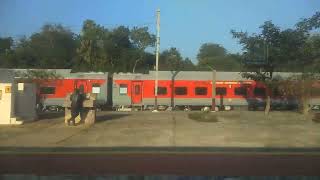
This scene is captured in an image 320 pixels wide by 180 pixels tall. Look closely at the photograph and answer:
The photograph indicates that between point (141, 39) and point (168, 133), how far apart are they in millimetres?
38732

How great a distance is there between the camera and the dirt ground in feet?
51.9

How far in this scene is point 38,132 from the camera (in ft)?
61.2

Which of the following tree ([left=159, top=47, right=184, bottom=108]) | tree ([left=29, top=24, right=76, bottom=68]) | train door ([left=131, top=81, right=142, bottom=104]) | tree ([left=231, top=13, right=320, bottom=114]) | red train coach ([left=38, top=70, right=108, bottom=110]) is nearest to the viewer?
tree ([left=29, top=24, right=76, bottom=68])

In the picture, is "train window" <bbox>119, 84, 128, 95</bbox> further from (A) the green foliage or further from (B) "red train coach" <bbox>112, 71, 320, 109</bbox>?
(A) the green foliage

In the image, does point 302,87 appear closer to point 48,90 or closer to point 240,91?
point 240,91

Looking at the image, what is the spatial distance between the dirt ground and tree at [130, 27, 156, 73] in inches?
1273

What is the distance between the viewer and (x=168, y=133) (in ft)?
58.4

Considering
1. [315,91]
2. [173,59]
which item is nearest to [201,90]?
[315,91]

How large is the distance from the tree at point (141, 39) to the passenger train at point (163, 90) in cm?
1603

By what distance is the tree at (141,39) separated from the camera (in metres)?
54.3

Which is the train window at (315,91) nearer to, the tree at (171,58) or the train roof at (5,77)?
the train roof at (5,77)

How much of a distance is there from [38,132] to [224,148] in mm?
7280

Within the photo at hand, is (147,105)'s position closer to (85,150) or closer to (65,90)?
(65,90)

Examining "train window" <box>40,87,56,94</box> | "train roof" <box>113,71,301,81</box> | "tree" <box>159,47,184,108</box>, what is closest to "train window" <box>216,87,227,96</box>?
"train roof" <box>113,71,301,81</box>
